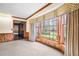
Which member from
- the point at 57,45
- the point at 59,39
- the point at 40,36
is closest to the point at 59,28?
the point at 59,39

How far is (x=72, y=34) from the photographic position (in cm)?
Answer: 330

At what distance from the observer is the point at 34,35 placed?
8227 mm

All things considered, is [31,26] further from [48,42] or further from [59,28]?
[59,28]

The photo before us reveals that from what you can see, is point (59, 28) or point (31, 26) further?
point (31, 26)

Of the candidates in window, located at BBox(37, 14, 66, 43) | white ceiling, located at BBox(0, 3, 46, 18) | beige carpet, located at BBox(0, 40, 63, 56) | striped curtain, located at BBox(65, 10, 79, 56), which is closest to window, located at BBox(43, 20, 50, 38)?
window, located at BBox(37, 14, 66, 43)

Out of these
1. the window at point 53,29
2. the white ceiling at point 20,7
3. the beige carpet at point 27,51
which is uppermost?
the white ceiling at point 20,7

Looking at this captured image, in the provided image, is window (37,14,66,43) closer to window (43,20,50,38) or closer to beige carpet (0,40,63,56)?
window (43,20,50,38)

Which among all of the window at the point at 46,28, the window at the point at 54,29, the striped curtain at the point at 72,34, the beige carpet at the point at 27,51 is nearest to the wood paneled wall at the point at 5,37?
the beige carpet at the point at 27,51

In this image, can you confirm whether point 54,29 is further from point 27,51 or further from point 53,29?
point 27,51

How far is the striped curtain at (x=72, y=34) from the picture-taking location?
3.11m

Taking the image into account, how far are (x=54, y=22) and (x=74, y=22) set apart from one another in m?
2.49

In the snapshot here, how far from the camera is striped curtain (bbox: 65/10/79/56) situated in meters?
3.11

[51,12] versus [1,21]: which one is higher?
[51,12]

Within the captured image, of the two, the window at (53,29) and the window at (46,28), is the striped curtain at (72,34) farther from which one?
the window at (46,28)
